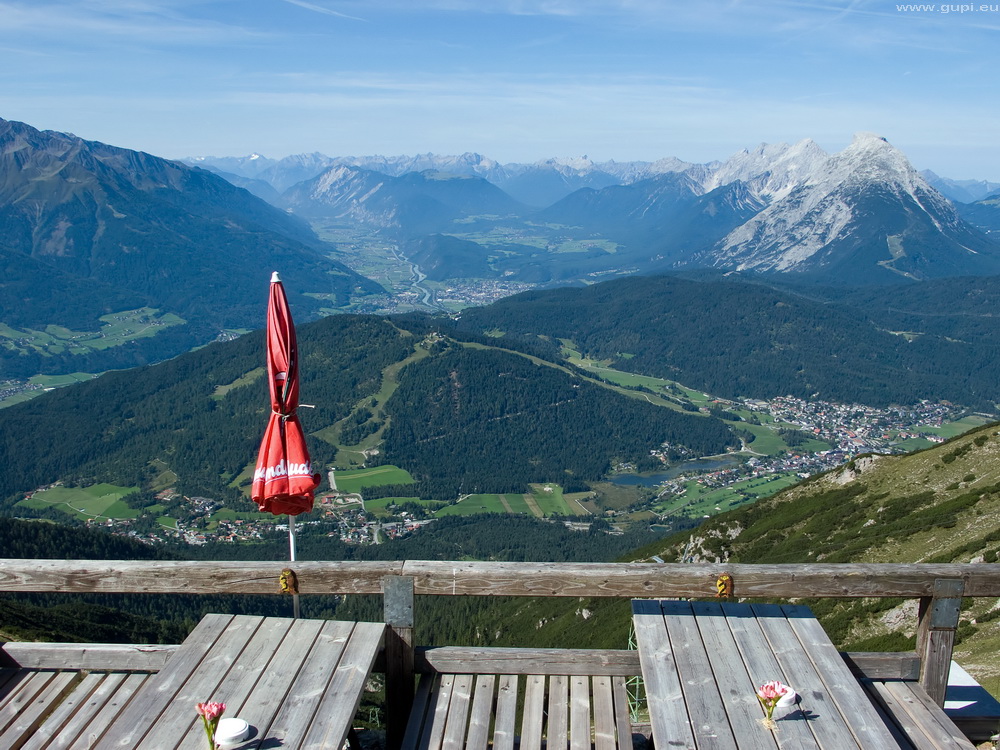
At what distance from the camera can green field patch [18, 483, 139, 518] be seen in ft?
526

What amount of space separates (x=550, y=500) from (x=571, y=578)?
164m

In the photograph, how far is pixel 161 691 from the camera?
6785 millimetres

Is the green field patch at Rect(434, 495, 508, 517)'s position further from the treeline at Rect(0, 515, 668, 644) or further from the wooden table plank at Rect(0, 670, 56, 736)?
the wooden table plank at Rect(0, 670, 56, 736)

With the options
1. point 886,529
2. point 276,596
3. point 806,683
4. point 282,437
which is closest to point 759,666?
point 806,683

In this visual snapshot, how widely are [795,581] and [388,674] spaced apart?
4.48m

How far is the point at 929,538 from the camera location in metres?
41.1

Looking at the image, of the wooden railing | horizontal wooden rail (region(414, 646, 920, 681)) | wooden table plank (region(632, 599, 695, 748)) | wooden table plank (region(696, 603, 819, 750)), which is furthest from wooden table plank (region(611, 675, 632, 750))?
wooden table plank (region(696, 603, 819, 750))

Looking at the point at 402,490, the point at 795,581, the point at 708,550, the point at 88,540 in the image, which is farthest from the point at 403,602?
the point at 402,490

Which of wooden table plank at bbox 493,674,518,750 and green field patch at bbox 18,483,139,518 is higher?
wooden table plank at bbox 493,674,518,750

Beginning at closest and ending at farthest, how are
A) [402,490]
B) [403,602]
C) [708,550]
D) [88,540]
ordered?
[403,602]
[708,550]
[88,540]
[402,490]

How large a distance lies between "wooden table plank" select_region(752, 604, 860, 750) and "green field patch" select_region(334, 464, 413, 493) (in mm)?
165703

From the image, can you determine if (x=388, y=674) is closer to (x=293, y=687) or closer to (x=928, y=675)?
(x=293, y=687)

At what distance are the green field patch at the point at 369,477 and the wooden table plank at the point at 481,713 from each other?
6490 inches

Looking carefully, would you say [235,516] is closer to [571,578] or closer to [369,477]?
[369,477]
